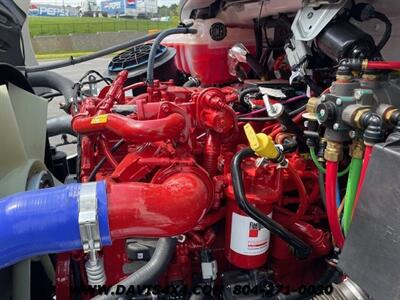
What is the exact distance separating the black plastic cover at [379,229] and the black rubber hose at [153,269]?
67 cm

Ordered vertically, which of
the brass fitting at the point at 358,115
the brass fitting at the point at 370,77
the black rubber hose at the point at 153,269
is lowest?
the black rubber hose at the point at 153,269

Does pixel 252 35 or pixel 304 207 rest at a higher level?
pixel 252 35

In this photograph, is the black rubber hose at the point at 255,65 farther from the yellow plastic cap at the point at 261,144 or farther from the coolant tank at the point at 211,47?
the yellow plastic cap at the point at 261,144

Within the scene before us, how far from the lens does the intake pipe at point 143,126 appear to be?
1.32 meters

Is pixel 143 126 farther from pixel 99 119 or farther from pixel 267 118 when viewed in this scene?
pixel 267 118

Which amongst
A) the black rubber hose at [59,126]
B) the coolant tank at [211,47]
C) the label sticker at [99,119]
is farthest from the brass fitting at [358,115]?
the black rubber hose at [59,126]

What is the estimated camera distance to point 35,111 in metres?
1.77

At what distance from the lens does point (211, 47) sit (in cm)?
235

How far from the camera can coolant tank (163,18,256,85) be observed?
2.33 m

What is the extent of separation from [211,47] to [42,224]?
1640 mm

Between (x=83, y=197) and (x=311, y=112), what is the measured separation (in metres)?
0.72

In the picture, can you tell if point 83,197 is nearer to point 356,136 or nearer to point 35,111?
point 356,136

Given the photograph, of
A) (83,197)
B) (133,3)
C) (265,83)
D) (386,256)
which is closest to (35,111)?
(83,197)

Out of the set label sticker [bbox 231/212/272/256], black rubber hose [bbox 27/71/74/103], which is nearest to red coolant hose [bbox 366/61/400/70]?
label sticker [bbox 231/212/272/256]
